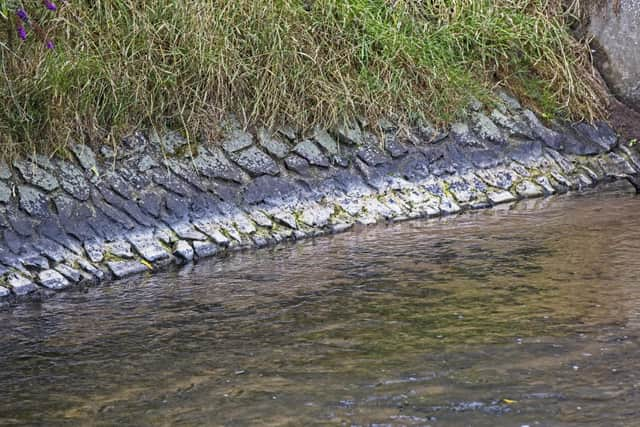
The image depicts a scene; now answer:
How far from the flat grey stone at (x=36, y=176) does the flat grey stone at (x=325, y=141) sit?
146 centimetres

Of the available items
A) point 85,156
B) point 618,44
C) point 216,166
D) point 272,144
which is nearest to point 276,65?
point 272,144

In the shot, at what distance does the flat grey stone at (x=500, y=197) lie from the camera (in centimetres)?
597

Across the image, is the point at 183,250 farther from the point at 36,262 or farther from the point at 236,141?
the point at 236,141

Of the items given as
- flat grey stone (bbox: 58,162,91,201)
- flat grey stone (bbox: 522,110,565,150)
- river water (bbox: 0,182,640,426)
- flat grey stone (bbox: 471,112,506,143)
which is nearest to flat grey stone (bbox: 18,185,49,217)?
flat grey stone (bbox: 58,162,91,201)

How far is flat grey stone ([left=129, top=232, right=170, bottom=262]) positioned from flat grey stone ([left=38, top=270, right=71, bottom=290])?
1.38 ft

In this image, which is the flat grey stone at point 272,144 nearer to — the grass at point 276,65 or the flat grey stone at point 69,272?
the grass at point 276,65

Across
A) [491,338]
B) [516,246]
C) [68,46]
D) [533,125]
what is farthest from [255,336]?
[533,125]

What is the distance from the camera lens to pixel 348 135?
587 centimetres

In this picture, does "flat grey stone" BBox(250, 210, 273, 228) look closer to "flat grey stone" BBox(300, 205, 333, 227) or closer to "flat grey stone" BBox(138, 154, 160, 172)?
"flat grey stone" BBox(300, 205, 333, 227)

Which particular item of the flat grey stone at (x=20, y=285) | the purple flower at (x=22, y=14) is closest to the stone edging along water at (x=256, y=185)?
the flat grey stone at (x=20, y=285)

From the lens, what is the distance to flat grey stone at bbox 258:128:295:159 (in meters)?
5.66

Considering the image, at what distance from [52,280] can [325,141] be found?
1804mm

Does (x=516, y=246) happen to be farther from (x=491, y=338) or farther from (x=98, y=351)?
(x=98, y=351)

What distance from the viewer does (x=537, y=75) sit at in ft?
21.9
